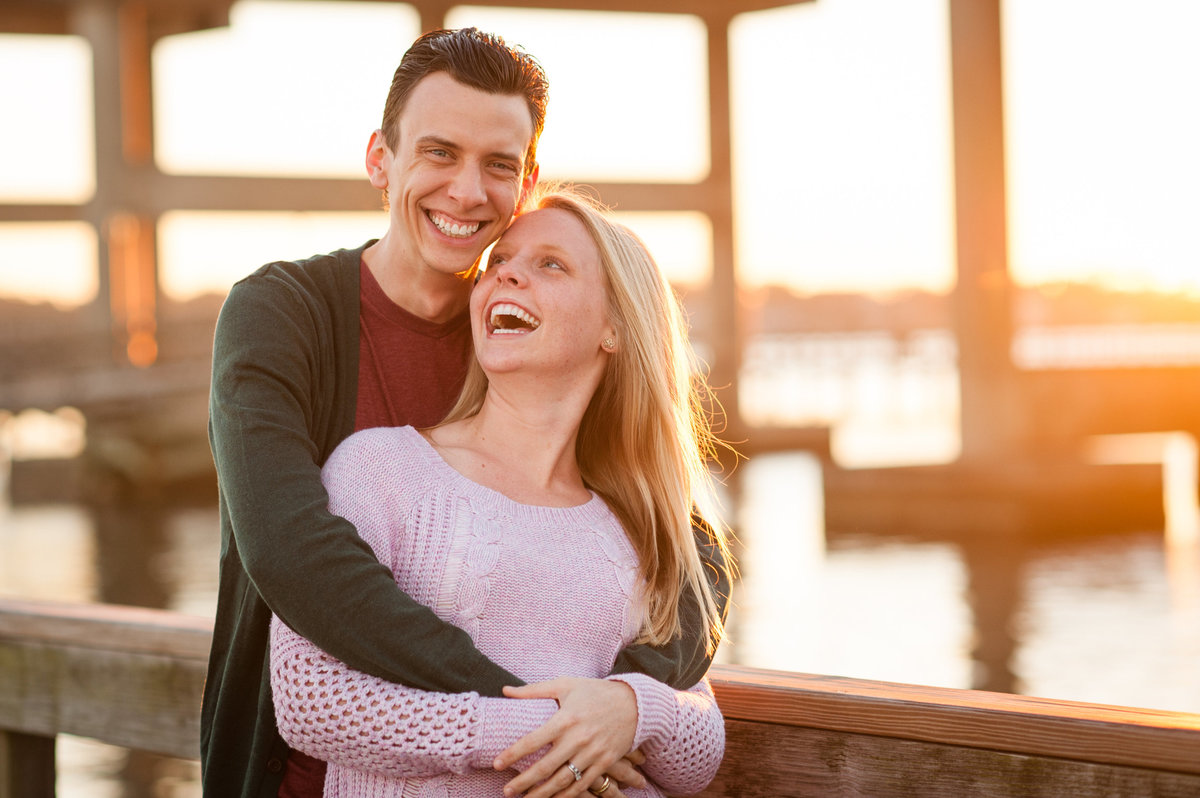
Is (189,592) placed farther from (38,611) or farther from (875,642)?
(38,611)

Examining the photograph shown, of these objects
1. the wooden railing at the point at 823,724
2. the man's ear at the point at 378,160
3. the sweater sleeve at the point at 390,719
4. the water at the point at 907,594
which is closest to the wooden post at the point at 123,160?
the water at the point at 907,594

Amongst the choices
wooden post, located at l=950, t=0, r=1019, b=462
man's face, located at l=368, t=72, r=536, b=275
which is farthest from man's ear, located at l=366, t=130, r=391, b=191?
wooden post, located at l=950, t=0, r=1019, b=462

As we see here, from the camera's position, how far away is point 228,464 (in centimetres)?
215

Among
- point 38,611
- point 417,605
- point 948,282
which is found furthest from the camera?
point 948,282

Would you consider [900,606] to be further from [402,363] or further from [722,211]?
[722,211]

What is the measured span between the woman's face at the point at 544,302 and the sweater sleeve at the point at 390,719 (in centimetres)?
A: 58

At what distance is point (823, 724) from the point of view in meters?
2.22

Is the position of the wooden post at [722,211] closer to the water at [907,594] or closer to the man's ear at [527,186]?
the water at [907,594]

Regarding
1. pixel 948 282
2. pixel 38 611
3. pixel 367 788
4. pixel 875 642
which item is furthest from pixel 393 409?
pixel 948 282

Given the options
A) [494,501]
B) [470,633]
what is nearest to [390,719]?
[470,633]

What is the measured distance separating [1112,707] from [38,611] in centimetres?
218

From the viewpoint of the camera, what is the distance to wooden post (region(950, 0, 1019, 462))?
13.3 m

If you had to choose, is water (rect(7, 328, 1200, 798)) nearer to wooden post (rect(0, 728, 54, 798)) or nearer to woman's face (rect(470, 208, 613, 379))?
wooden post (rect(0, 728, 54, 798))

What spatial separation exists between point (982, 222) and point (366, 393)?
11.9 meters
